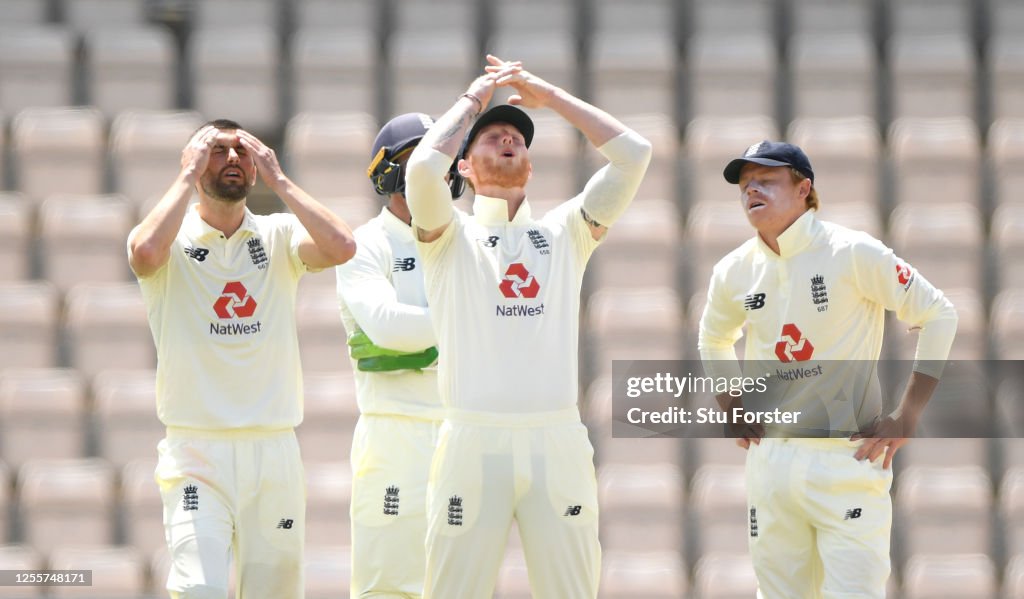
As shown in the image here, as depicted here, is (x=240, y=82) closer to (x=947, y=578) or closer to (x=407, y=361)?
(x=407, y=361)

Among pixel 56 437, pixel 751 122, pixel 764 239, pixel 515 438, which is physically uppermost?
pixel 751 122

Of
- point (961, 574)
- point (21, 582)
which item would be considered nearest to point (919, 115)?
point (961, 574)

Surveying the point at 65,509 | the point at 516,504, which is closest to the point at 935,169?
the point at 516,504

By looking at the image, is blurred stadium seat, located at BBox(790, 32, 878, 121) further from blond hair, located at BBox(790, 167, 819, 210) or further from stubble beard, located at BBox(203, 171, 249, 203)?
stubble beard, located at BBox(203, 171, 249, 203)

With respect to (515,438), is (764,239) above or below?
above

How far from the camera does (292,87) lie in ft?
32.2

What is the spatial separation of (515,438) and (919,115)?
6.06 meters

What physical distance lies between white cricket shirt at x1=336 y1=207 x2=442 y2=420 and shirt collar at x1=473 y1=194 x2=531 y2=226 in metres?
0.56

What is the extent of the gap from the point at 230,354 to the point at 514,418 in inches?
44.7

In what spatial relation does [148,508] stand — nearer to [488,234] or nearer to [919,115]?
[488,234]

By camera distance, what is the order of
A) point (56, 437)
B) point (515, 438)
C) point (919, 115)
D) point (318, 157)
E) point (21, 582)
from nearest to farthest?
1. point (515, 438)
2. point (21, 582)
3. point (56, 437)
4. point (318, 157)
5. point (919, 115)

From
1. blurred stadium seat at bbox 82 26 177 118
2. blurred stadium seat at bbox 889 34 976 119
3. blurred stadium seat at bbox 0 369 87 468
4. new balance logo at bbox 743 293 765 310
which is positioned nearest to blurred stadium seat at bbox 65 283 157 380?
blurred stadium seat at bbox 0 369 87 468

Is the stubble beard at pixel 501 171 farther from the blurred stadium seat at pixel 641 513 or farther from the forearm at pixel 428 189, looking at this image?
the blurred stadium seat at pixel 641 513

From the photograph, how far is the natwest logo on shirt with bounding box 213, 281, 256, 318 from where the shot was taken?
17.0ft
